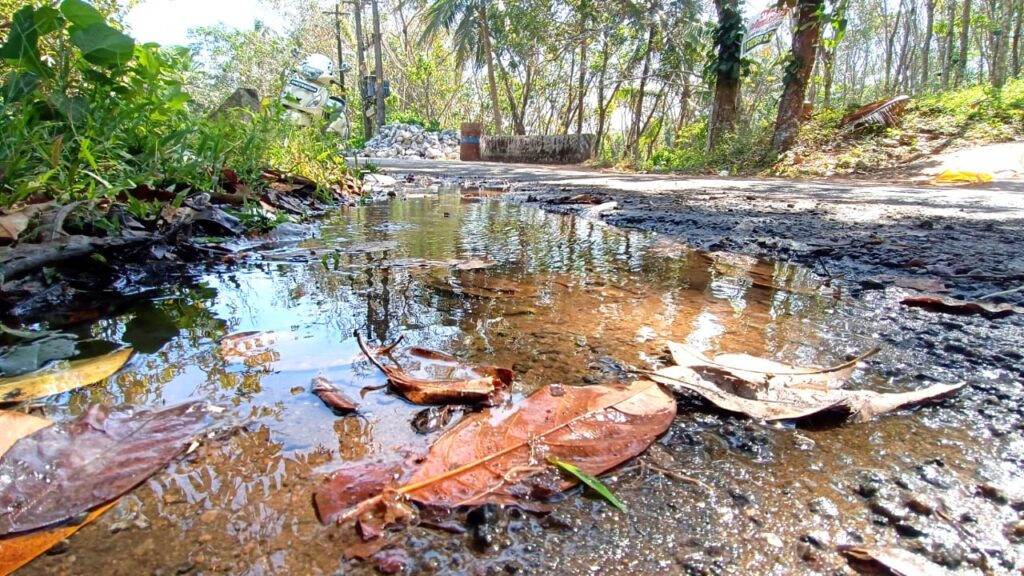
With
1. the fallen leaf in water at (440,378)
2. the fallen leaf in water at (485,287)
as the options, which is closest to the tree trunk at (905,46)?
the fallen leaf in water at (485,287)

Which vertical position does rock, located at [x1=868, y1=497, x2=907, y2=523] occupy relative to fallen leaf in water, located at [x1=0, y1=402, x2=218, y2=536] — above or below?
below

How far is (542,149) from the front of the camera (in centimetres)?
1477

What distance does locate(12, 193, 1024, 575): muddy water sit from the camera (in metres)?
0.57

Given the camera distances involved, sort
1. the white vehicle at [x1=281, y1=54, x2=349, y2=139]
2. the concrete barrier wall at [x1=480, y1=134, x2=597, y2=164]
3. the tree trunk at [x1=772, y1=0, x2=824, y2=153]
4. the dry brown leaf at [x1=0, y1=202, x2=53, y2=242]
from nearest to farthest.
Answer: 1. the dry brown leaf at [x1=0, y1=202, x2=53, y2=242]
2. the tree trunk at [x1=772, y1=0, x2=824, y2=153]
3. the white vehicle at [x1=281, y1=54, x2=349, y2=139]
4. the concrete barrier wall at [x1=480, y1=134, x2=597, y2=164]

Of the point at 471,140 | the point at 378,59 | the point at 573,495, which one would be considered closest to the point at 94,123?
the point at 573,495

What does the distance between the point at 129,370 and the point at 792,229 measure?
2.80 m

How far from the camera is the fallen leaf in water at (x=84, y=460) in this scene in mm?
635

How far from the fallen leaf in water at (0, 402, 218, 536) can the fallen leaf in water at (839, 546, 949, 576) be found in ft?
2.71

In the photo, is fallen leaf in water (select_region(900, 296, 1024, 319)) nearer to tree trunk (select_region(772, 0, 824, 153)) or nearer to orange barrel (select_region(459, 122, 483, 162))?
tree trunk (select_region(772, 0, 824, 153))

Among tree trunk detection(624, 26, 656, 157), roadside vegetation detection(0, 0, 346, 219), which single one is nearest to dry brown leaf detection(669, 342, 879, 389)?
roadside vegetation detection(0, 0, 346, 219)

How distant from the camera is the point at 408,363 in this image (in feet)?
3.46

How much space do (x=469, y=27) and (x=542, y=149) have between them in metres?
6.38

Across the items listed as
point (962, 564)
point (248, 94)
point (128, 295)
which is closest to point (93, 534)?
point (962, 564)

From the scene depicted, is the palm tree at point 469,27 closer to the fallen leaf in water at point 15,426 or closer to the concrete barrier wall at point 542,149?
the concrete barrier wall at point 542,149
